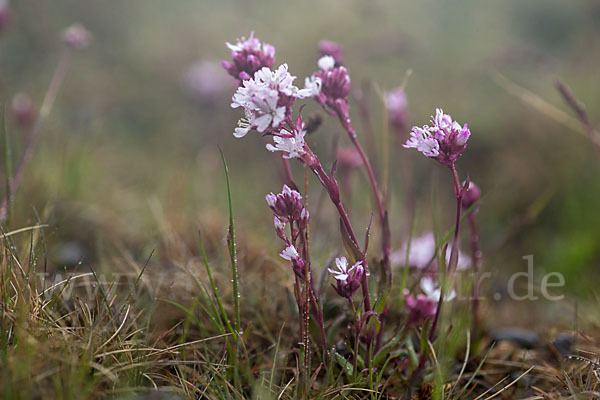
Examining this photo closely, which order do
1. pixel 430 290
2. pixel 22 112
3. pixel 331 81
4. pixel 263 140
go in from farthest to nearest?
pixel 263 140 < pixel 22 112 < pixel 430 290 < pixel 331 81

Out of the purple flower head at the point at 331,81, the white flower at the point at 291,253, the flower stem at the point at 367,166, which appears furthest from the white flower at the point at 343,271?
→ the purple flower head at the point at 331,81

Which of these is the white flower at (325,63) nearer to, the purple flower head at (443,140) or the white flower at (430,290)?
the purple flower head at (443,140)

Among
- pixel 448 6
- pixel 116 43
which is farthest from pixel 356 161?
pixel 448 6

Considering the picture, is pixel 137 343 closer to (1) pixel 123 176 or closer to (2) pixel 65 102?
(1) pixel 123 176

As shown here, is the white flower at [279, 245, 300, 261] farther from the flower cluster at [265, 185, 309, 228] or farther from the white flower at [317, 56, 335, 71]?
the white flower at [317, 56, 335, 71]

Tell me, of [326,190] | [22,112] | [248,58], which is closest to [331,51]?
[248,58]

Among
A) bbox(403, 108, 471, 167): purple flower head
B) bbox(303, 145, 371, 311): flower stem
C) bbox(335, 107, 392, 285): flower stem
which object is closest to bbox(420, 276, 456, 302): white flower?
bbox(335, 107, 392, 285): flower stem

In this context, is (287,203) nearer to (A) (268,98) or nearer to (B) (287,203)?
(B) (287,203)
